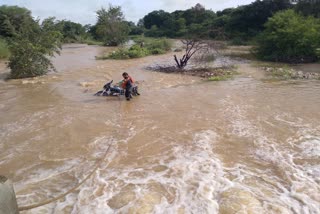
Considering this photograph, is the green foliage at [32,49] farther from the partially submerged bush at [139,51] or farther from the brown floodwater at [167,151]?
the partially submerged bush at [139,51]

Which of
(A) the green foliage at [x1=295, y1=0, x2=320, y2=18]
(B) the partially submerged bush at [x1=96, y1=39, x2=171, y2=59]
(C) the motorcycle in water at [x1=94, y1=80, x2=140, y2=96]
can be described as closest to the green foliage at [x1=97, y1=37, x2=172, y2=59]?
(B) the partially submerged bush at [x1=96, y1=39, x2=171, y2=59]

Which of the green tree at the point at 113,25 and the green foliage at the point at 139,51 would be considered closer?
the green foliage at the point at 139,51

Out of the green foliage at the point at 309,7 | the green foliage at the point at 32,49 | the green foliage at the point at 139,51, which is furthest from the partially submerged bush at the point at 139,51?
the green foliage at the point at 309,7

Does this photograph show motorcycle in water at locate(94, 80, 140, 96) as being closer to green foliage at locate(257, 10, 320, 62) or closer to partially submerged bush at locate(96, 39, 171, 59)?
green foliage at locate(257, 10, 320, 62)

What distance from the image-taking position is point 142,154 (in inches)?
252

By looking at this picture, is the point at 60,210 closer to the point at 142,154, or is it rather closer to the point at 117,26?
the point at 142,154

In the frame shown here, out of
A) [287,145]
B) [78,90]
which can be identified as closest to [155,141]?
[287,145]

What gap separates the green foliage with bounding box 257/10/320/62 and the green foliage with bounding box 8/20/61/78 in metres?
13.9

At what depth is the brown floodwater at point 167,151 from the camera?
4.70m

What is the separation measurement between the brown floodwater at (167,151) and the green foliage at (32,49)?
4094 mm

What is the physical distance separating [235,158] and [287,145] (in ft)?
4.48

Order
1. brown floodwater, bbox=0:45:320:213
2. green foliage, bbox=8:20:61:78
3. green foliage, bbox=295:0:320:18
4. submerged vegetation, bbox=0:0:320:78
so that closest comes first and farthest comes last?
brown floodwater, bbox=0:45:320:213, green foliage, bbox=8:20:61:78, submerged vegetation, bbox=0:0:320:78, green foliage, bbox=295:0:320:18

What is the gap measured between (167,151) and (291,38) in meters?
17.0

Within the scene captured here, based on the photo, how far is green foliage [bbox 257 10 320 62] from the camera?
20.0 metres
